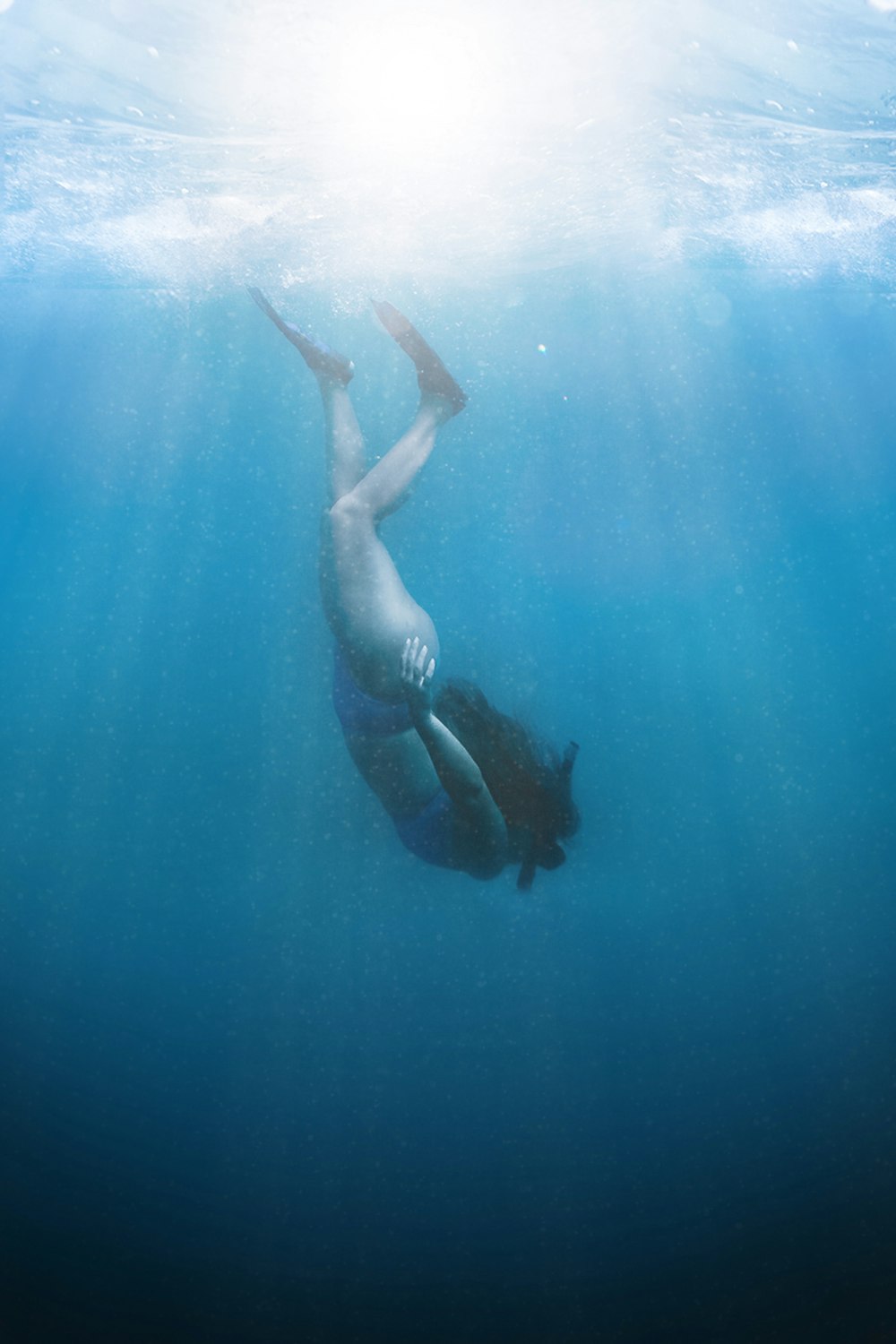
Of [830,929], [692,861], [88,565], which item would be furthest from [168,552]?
[830,929]

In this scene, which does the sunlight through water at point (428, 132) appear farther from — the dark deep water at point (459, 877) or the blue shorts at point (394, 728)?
the blue shorts at point (394, 728)

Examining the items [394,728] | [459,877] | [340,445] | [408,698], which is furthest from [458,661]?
[408,698]

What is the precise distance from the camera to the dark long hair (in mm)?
5680

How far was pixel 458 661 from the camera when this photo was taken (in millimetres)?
18906

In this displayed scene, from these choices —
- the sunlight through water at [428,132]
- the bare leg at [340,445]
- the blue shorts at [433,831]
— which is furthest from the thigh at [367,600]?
the sunlight through water at [428,132]

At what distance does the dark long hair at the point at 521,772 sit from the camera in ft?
18.6

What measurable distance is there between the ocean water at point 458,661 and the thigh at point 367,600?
3.94m

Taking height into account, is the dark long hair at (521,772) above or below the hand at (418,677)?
below

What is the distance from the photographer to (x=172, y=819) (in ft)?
120

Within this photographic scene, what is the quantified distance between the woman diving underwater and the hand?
1 cm

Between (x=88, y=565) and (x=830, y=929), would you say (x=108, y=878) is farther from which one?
(x=830, y=929)

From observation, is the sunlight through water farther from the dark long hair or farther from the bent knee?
the dark long hair

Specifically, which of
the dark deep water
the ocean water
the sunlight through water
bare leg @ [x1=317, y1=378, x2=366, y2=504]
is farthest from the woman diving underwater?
the dark deep water

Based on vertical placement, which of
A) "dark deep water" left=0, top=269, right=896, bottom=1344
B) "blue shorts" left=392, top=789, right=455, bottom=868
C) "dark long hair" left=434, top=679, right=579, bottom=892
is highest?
"dark long hair" left=434, top=679, right=579, bottom=892
